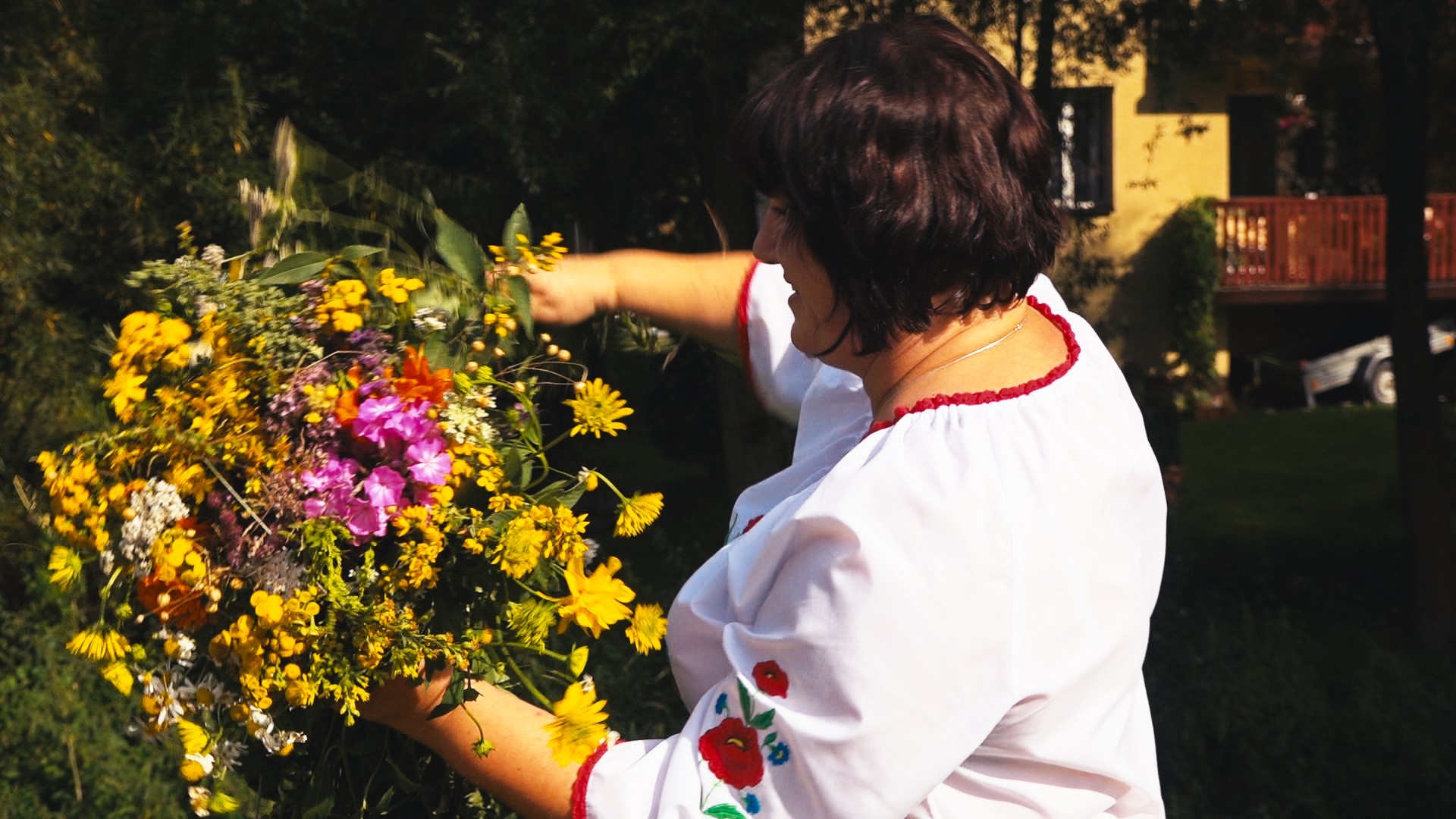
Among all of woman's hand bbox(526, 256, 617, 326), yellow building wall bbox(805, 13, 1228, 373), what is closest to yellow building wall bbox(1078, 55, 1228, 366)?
yellow building wall bbox(805, 13, 1228, 373)

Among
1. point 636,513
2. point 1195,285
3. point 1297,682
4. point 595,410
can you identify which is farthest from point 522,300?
point 1195,285

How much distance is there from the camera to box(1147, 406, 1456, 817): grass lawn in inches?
185

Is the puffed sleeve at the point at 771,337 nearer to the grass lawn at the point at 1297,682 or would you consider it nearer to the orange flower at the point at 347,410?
the orange flower at the point at 347,410

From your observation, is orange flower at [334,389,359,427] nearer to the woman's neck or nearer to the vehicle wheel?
the woman's neck

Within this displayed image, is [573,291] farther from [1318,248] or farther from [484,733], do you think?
[1318,248]

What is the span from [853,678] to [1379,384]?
54.1ft

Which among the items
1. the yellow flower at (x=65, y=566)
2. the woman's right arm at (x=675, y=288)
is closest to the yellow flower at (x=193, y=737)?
the yellow flower at (x=65, y=566)

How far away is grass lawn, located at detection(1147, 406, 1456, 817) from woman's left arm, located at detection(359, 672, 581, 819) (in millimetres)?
3677

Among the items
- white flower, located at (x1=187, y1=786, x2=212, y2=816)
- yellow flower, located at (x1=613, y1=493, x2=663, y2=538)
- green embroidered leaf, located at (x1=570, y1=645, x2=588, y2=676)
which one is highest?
yellow flower, located at (x1=613, y1=493, x2=663, y2=538)

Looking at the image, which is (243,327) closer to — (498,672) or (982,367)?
(498,672)

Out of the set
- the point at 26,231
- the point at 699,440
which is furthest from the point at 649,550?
the point at 26,231

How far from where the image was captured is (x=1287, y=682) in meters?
5.12

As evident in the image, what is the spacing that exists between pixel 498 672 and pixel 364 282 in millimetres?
488

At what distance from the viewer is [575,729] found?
57.4 inches
